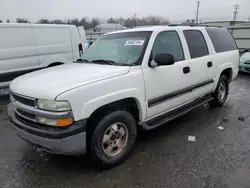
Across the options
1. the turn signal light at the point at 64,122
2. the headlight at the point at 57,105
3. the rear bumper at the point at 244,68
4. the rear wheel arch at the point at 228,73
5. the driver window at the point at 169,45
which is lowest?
the rear bumper at the point at 244,68

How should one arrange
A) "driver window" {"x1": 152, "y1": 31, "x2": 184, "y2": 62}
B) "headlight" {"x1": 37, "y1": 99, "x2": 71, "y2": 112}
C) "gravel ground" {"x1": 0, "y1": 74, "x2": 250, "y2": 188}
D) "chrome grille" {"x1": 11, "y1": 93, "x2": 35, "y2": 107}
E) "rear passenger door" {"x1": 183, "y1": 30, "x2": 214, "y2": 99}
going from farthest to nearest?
"rear passenger door" {"x1": 183, "y1": 30, "x2": 214, "y2": 99} → "driver window" {"x1": 152, "y1": 31, "x2": 184, "y2": 62} → "gravel ground" {"x1": 0, "y1": 74, "x2": 250, "y2": 188} → "chrome grille" {"x1": 11, "y1": 93, "x2": 35, "y2": 107} → "headlight" {"x1": 37, "y1": 99, "x2": 71, "y2": 112}

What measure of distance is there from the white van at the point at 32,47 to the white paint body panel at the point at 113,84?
3.55 m

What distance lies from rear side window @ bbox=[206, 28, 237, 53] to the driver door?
4.52ft

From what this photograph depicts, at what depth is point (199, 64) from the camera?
165 inches

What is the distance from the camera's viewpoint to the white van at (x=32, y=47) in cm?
614

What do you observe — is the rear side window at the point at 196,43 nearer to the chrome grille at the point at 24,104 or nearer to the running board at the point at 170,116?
the running board at the point at 170,116

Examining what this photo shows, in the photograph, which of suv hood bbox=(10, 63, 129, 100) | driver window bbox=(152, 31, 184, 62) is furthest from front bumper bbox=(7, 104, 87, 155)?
driver window bbox=(152, 31, 184, 62)

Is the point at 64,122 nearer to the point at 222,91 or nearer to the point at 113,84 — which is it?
the point at 113,84

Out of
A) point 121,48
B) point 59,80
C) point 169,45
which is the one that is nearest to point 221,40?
point 169,45

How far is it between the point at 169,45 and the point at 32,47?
4666 millimetres

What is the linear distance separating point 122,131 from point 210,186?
51.0 inches

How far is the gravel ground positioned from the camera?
2.73 m

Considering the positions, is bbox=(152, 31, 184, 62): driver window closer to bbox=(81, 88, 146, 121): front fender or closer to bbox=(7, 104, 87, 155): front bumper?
bbox=(81, 88, 146, 121): front fender

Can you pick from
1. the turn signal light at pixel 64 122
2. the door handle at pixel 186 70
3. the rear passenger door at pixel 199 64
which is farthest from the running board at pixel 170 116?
the turn signal light at pixel 64 122
